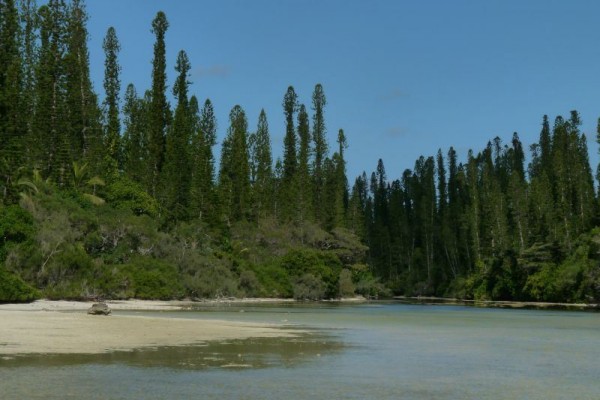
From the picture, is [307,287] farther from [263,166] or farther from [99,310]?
[99,310]

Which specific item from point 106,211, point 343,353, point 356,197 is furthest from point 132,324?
point 356,197

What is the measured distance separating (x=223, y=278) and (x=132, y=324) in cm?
3889

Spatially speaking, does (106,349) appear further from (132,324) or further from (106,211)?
(106,211)

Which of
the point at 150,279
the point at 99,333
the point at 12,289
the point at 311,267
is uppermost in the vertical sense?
the point at 311,267

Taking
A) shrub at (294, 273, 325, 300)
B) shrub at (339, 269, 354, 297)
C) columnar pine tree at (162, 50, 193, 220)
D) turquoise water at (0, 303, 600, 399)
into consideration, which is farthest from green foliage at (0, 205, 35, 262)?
shrub at (339, 269, 354, 297)

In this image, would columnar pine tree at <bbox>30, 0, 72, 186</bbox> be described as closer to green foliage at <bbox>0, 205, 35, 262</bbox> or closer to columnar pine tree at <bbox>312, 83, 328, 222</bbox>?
green foliage at <bbox>0, 205, 35, 262</bbox>

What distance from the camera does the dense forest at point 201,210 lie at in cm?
5041

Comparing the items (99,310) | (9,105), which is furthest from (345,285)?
(99,310)

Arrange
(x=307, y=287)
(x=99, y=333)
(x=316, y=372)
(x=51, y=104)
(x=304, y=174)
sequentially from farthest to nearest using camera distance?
(x=304, y=174)
(x=307, y=287)
(x=51, y=104)
(x=99, y=333)
(x=316, y=372)

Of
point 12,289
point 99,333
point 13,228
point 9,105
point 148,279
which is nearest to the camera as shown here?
point 99,333

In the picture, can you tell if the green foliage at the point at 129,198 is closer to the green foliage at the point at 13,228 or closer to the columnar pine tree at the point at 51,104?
the columnar pine tree at the point at 51,104

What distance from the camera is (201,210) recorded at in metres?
80.1

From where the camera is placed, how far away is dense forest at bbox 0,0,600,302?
5041cm

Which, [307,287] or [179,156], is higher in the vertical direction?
[179,156]
